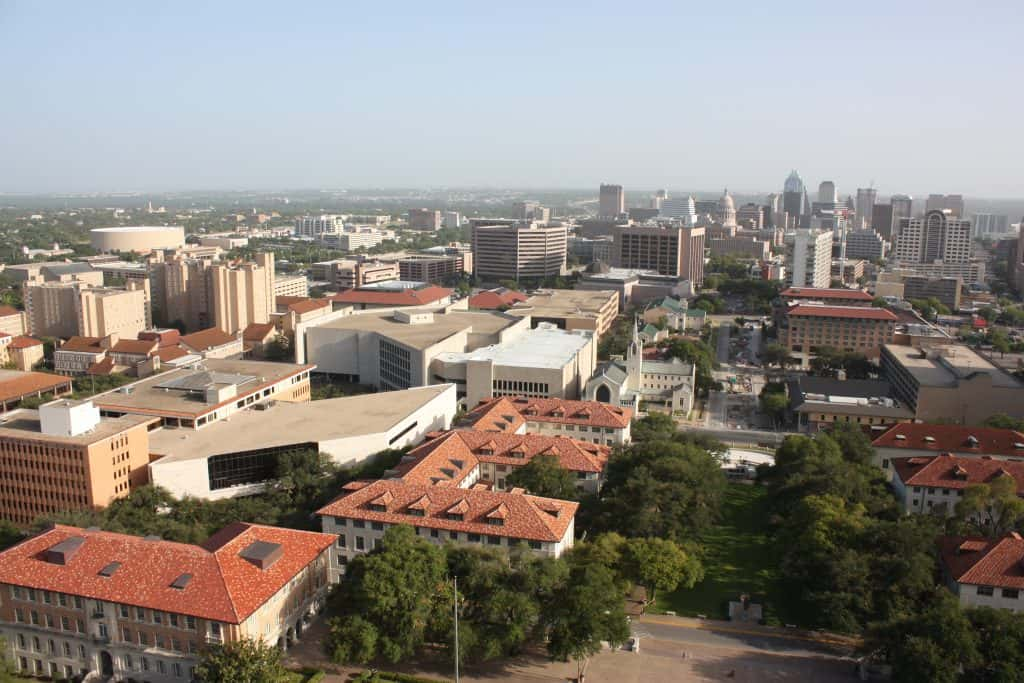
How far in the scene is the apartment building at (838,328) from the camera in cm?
10862

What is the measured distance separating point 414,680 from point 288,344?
76.1 meters

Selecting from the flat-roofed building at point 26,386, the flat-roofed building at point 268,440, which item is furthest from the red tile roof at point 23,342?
the flat-roofed building at point 268,440

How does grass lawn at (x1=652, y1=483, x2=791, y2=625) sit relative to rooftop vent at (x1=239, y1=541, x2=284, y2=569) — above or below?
below

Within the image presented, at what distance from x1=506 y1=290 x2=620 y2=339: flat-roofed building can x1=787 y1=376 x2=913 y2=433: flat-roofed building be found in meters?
30.8

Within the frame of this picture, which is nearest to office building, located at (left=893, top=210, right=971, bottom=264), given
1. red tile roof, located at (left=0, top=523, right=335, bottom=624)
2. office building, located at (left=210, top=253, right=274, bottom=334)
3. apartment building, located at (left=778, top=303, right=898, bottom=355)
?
apartment building, located at (left=778, top=303, right=898, bottom=355)

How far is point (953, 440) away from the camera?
6034 centimetres

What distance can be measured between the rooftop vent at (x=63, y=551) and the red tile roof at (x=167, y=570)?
6.9 inches

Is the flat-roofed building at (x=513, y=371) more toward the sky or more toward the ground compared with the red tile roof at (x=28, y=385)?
more toward the sky

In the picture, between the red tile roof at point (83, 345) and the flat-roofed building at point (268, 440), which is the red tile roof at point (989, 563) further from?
the red tile roof at point (83, 345)

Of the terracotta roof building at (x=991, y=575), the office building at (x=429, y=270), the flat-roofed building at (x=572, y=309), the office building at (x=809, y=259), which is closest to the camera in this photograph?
the terracotta roof building at (x=991, y=575)

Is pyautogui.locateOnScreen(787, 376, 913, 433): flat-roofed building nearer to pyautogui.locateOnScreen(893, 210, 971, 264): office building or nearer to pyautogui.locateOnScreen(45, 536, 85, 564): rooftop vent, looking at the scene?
pyautogui.locateOnScreen(45, 536, 85, 564): rooftop vent

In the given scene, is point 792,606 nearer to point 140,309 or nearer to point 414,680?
point 414,680

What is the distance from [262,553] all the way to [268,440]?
1951 cm

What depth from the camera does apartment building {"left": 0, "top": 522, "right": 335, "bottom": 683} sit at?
35.2 metres
